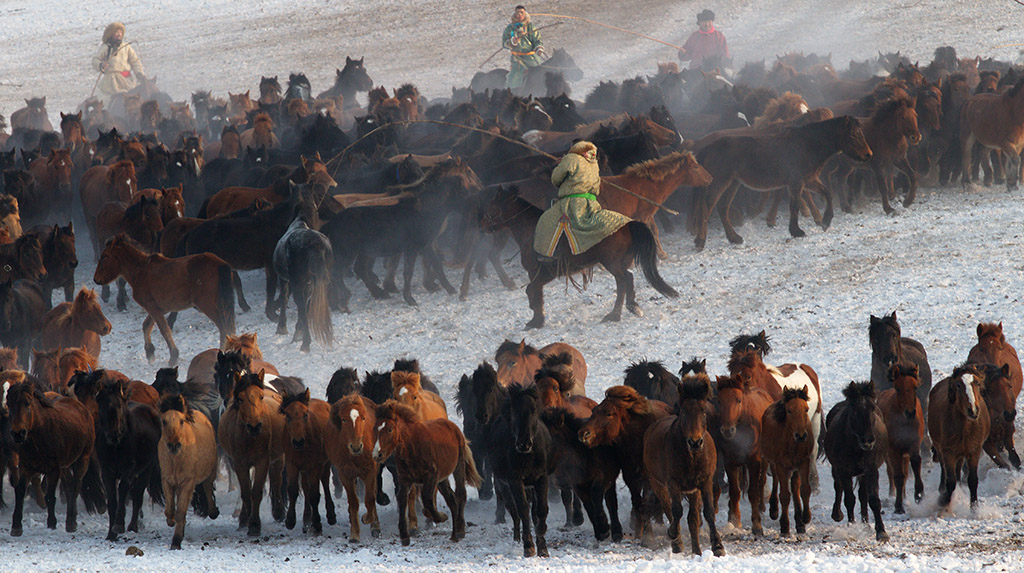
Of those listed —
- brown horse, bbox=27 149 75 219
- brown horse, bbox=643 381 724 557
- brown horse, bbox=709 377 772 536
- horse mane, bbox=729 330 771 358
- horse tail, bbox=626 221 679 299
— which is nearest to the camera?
brown horse, bbox=643 381 724 557

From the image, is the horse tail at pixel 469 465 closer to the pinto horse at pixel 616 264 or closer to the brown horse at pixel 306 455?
the brown horse at pixel 306 455

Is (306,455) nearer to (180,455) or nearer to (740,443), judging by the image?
(180,455)

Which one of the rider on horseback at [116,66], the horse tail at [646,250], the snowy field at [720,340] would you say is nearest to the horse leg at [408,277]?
the snowy field at [720,340]

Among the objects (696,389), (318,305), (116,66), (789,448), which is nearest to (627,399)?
(696,389)

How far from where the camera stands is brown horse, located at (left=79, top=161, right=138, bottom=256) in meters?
17.7

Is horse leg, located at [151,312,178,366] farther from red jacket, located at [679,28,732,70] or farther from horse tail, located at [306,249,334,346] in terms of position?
red jacket, located at [679,28,732,70]

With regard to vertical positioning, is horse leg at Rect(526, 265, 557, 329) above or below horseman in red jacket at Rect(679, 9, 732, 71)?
below

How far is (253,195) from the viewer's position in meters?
16.5

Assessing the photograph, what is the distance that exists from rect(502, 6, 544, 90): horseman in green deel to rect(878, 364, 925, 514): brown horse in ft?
62.7

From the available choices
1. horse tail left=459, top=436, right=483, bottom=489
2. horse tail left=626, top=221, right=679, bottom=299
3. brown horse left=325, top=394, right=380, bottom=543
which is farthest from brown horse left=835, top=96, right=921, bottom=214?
brown horse left=325, top=394, right=380, bottom=543

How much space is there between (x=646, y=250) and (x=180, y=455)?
6.70 m

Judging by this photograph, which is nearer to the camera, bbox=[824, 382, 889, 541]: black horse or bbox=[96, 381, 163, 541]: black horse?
bbox=[824, 382, 889, 541]: black horse

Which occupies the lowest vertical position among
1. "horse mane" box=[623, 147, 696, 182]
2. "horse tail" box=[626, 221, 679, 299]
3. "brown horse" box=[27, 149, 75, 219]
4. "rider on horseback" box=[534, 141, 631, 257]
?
"horse tail" box=[626, 221, 679, 299]

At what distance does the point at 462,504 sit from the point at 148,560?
7.96 feet
